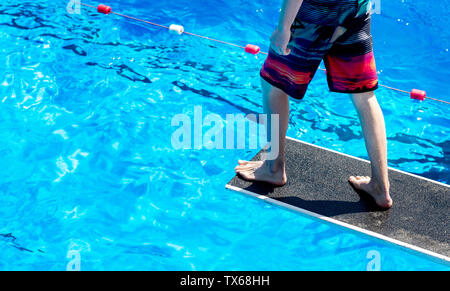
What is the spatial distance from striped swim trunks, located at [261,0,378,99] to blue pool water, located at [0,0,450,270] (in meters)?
0.92

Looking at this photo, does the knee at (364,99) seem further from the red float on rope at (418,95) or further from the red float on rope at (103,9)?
the red float on rope at (103,9)

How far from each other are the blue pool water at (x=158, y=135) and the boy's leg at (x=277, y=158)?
25 cm

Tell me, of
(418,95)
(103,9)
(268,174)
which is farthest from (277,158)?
(103,9)

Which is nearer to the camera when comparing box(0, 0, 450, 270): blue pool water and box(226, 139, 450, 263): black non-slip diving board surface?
box(226, 139, 450, 263): black non-slip diving board surface

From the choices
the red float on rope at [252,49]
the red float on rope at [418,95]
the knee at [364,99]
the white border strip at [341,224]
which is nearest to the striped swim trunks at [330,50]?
the knee at [364,99]

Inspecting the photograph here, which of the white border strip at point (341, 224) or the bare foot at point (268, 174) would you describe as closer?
the white border strip at point (341, 224)

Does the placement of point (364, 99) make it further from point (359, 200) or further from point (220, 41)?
point (220, 41)

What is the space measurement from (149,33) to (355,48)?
3.34 m

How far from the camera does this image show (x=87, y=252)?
3021 mm

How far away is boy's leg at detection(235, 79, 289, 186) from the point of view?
299 centimetres

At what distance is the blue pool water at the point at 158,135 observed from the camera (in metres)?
3.13
